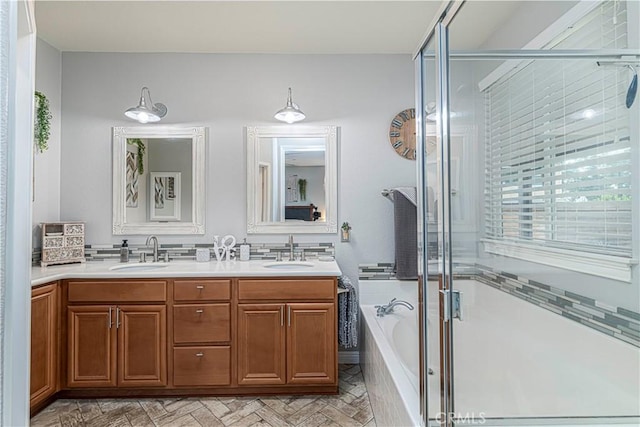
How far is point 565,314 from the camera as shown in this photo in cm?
171

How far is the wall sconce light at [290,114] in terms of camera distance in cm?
274

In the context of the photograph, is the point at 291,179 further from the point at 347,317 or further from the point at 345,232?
the point at 347,317

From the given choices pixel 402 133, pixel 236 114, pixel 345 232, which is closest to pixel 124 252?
pixel 236 114

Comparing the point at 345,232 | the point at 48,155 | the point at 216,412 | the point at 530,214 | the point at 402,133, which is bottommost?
the point at 216,412

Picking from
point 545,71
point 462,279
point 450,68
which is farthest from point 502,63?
point 462,279

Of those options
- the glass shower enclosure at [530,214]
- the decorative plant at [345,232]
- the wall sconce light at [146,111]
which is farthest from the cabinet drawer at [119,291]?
the glass shower enclosure at [530,214]

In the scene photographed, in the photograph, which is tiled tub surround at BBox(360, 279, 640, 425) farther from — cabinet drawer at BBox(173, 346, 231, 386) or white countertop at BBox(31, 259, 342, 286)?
cabinet drawer at BBox(173, 346, 231, 386)

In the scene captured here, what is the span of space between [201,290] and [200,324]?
0.75ft

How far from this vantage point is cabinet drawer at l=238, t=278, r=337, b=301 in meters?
2.38

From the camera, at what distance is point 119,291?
2.35 metres

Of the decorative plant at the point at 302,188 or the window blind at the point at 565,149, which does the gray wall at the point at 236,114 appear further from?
the window blind at the point at 565,149

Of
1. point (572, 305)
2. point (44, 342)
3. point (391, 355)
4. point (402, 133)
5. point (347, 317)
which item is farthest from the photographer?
point (402, 133)

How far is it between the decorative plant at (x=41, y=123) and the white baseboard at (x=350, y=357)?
9.47ft

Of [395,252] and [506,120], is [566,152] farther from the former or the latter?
[395,252]
